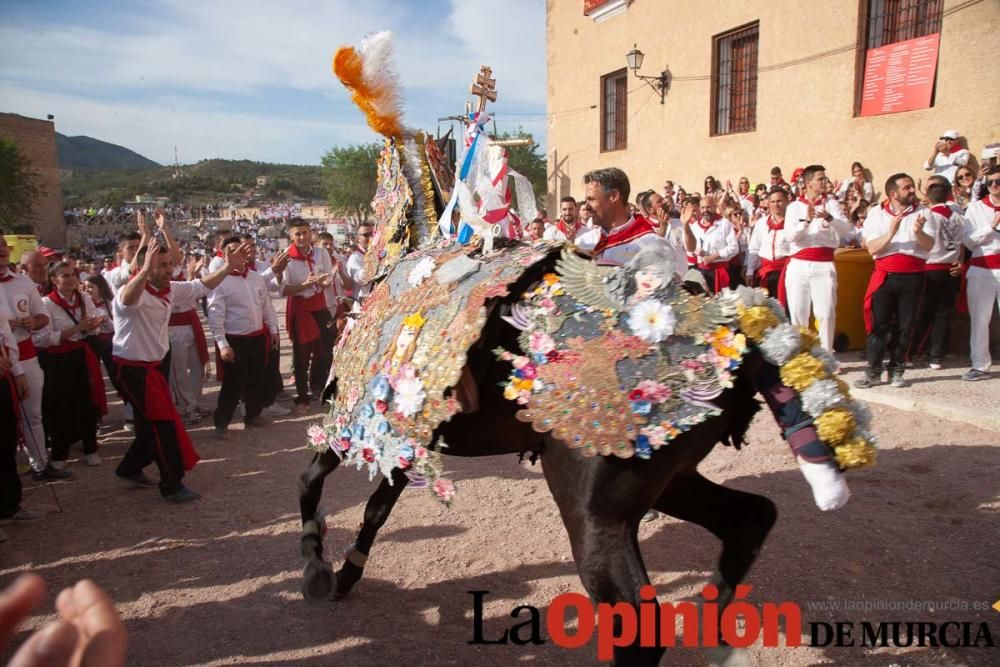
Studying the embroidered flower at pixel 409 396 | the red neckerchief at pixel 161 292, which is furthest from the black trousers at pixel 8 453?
the embroidered flower at pixel 409 396

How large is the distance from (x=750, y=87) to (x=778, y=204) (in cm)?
650

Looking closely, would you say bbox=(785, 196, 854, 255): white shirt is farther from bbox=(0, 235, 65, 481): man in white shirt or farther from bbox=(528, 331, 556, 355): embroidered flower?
bbox=(0, 235, 65, 481): man in white shirt

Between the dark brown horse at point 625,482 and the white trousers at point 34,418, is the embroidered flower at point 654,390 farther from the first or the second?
the white trousers at point 34,418

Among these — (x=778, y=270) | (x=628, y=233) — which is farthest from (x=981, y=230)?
(x=628, y=233)

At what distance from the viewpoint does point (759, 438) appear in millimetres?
5062

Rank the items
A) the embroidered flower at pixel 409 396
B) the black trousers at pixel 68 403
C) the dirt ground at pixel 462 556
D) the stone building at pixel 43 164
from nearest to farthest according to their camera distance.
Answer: the embroidered flower at pixel 409 396
the dirt ground at pixel 462 556
the black trousers at pixel 68 403
the stone building at pixel 43 164

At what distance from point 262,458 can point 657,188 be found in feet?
38.3

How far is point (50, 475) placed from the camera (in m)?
5.03

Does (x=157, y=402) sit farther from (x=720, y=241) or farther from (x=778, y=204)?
(x=720, y=241)

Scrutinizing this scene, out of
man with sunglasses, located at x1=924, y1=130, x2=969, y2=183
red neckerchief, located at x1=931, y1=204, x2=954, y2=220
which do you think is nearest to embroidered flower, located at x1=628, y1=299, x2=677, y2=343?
red neckerchief, located at x1=931, y1=204, x2=954, y2=220

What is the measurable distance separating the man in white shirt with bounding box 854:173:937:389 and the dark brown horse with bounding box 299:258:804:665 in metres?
4.42

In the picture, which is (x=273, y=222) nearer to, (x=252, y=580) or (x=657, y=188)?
(x=657, y=188)

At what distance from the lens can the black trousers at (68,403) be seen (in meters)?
5.25

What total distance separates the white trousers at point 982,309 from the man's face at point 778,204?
74.3 inches
